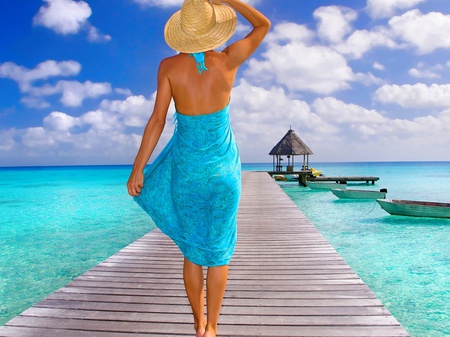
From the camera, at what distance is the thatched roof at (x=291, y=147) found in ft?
92.1

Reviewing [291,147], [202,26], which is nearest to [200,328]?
[202,26]

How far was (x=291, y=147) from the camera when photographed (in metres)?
28.3

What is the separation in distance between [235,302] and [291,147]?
25814 mm

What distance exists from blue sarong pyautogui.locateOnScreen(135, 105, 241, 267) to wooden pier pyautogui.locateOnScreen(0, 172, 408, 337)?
29.9 inches

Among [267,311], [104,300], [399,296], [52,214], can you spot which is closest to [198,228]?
[267,311]

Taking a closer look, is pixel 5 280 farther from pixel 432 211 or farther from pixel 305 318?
pixel 432 211

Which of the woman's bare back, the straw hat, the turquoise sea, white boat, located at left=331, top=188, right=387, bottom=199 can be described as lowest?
the turquoise sea

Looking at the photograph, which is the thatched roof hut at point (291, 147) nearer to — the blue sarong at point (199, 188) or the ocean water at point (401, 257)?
the ocean water at point (401, 257)

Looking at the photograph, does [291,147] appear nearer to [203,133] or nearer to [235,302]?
[235,302]

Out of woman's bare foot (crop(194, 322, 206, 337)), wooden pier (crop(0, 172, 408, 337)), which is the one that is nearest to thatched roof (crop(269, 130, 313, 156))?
wooden pier (crop(0, 172, 408, 337))

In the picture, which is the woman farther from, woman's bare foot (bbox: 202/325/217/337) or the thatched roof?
the thatched roof

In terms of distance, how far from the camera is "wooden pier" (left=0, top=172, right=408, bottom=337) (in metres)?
2.59

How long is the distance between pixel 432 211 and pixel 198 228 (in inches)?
523

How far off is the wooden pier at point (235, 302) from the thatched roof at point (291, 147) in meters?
23.5
